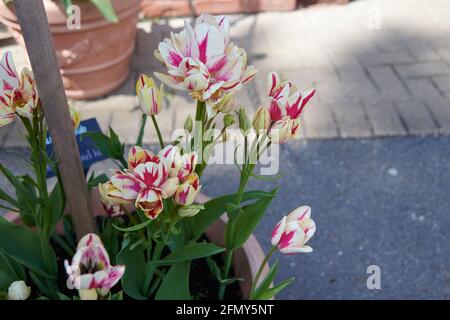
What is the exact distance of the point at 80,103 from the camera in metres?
1.86

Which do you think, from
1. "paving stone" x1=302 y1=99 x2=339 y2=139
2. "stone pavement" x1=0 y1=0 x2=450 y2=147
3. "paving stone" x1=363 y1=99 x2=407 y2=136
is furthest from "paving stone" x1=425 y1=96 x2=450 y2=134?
"paving stone" x1=302 y1=99 x2=339 y2=139

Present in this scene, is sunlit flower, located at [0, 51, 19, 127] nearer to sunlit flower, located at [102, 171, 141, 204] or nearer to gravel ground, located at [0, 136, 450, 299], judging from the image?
sunlit flower, located at [102, 171, 141, 204]

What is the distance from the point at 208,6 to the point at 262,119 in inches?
76.3

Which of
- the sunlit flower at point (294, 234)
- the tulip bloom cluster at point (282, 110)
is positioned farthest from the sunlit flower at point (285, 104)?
the sunlit flower at point (294, 234)

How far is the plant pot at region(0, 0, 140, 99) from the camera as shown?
1.62 m

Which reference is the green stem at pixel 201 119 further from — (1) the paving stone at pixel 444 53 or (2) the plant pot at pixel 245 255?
(1) the paving stone at pixel 444 53

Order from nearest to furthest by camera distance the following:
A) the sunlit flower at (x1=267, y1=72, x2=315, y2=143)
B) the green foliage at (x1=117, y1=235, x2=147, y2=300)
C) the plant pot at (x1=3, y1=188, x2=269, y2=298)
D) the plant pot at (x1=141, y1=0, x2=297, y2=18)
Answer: the sunlit flower at (x1=267, y1=72, x2=315, y2=143), the green foliage at (x1=117, y1=235, x2=147, y2=300), the plant pot at (x1=3, y1=188, x2=269, y2=298), the plant pot at (x1=141, y1=0, x2=297, y2=18)

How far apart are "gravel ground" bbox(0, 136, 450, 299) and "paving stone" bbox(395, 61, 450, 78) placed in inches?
15.4

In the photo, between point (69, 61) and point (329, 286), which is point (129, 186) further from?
point (69, 61)

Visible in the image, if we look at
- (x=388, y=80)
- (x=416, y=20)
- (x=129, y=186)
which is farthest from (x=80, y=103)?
(x=416, y=20)

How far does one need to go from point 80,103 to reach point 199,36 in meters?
1.39

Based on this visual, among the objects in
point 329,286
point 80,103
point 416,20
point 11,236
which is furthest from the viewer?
point 416,20

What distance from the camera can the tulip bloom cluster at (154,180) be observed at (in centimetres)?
56

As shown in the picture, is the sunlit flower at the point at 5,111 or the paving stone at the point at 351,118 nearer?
the sunlit flower at the point at 5,111
